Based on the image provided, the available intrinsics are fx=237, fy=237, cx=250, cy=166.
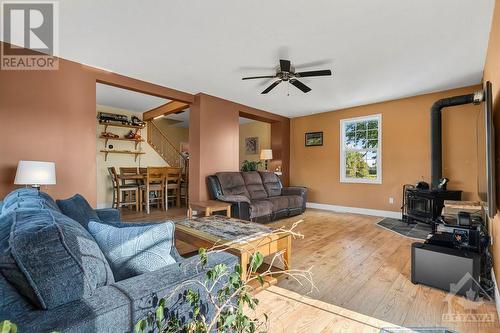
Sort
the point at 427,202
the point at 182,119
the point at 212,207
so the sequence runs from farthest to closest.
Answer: the point at 182,119
the point at 427,202
the point at 212,207

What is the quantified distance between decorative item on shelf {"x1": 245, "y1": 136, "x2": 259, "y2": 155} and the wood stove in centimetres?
473

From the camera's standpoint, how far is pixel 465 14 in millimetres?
2256

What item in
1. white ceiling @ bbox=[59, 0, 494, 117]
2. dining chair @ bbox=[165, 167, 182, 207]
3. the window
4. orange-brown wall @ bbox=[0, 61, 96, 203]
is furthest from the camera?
dining chair @ bbox=[165, 167, 182, 207]

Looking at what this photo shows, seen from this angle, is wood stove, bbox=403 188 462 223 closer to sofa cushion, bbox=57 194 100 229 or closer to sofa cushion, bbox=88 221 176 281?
sofa cushion, bbox=88 221 176 281

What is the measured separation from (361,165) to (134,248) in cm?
551

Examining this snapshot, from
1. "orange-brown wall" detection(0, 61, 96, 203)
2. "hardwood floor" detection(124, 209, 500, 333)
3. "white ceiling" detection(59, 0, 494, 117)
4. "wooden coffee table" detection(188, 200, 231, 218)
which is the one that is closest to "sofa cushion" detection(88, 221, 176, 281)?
"hardwood floor" detection(124, 209, 500, 333)

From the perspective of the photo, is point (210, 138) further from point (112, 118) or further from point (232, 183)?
point (112, 118)

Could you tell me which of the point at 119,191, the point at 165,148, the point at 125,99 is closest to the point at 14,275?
the point at 119,191

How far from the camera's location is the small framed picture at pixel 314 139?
20.4 ft

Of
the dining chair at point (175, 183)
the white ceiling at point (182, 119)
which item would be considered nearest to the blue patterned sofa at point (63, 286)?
the dining chair at point (175, 183)

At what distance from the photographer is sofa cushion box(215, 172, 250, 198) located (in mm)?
4574

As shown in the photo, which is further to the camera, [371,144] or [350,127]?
[350,127]

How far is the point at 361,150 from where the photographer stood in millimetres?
5578

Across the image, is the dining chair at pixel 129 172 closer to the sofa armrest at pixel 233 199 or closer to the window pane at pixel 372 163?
the sofa armrest at pixel 233 199
